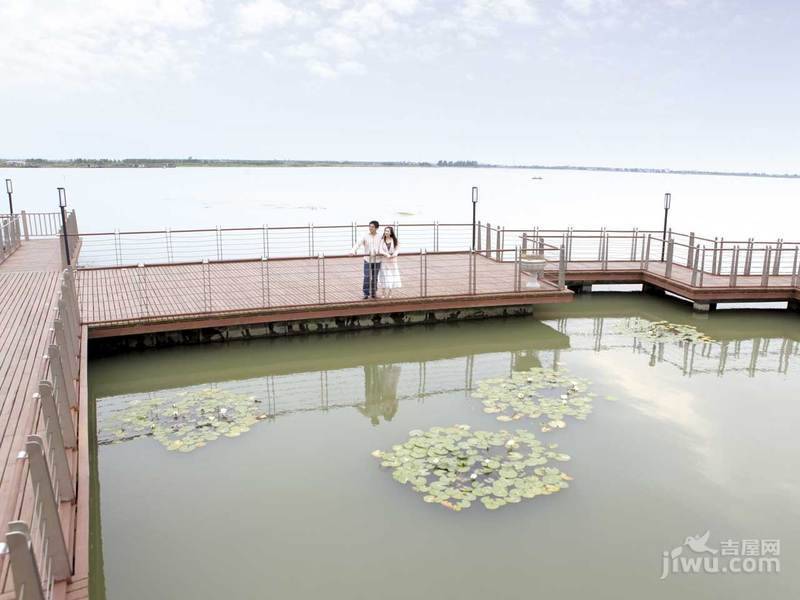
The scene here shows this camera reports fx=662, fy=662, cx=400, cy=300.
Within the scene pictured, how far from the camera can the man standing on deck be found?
12.0 meters

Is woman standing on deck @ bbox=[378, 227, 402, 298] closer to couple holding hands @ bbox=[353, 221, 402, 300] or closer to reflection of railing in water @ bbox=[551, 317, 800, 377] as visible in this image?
couple holding hands @ bbox=[353, 221, 402, 300]

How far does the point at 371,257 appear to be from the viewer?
12.2 m

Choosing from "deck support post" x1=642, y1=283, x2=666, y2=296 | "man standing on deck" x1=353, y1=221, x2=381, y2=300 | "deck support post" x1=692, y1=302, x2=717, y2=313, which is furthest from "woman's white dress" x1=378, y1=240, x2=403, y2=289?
"deck support post" x1=642, y1=283, x2=666, y2=296

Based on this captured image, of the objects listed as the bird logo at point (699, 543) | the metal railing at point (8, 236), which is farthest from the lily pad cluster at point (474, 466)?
the metal railing at point (8, 236)

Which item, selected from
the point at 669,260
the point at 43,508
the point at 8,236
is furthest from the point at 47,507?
the point at 8,236

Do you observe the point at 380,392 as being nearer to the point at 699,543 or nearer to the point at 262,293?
the point at 262,293

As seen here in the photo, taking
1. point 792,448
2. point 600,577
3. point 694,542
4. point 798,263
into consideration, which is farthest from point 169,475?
point 798,263

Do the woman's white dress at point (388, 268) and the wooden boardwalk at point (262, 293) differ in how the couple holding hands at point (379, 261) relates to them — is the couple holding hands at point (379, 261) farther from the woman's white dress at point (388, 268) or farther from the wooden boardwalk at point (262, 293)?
the wooden boardwalk at point (262, 293)

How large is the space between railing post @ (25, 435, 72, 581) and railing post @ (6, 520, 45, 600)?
659mm

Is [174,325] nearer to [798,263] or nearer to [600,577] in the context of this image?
[600,577]

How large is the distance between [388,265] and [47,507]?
878 centimetres

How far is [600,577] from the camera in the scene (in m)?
5.27

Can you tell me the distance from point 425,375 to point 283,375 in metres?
2.21

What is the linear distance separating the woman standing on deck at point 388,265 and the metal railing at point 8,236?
9.15 m
